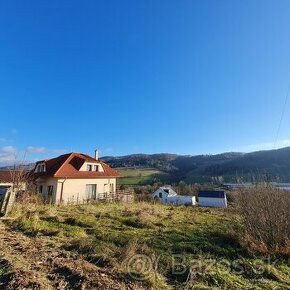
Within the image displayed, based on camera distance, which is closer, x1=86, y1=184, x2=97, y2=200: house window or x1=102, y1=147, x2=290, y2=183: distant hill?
x1=86, y1=184, x2=97, y2=200: house window

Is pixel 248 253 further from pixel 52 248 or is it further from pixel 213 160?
pixel 213 160

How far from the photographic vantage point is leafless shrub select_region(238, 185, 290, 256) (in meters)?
7.48

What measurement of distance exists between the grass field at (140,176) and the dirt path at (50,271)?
224 feet

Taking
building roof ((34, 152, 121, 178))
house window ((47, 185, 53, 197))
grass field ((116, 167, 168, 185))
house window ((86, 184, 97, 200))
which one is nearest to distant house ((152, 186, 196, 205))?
grass field ((116, 167, 168, 185))

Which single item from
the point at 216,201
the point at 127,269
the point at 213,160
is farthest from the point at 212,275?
the point at 213,160

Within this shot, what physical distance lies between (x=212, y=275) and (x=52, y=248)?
3595 mm

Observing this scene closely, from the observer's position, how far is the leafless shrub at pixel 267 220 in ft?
24.5

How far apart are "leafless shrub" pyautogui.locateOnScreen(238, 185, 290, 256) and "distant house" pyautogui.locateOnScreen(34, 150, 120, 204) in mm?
19507

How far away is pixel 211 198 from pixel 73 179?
4234cm

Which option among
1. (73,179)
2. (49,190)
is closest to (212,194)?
(73,179)

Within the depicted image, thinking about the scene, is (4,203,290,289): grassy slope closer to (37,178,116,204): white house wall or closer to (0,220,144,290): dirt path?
(0,220,144,290): dirt path

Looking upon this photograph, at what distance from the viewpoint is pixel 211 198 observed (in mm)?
62656

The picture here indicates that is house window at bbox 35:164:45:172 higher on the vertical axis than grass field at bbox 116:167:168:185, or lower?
lower

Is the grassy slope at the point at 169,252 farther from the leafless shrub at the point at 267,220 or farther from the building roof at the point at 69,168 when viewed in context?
the building roof at the point at 69,168
